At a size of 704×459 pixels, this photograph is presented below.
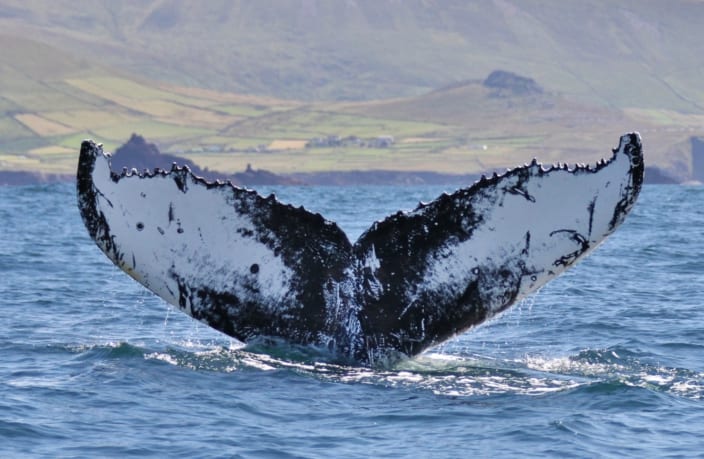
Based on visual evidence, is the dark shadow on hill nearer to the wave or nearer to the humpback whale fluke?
the wave

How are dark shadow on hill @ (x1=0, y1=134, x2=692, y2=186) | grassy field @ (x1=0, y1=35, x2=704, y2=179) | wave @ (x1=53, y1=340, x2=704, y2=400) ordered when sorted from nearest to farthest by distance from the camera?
1. wave @ (x1=53, y1=340, x2=704, y2=400)
2. dark shadow on hill @ (x1=0, y1=134, x2=692, y2=186)
3. grassy field @ (x1=0, y1=35, x2=704, y2=179)

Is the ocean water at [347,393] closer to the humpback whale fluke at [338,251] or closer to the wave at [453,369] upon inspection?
the wave at [453,369]

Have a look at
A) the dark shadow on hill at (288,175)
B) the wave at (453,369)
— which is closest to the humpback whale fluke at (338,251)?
the wave at (453,369)

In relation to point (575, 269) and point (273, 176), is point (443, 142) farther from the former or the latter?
point (575, 269)

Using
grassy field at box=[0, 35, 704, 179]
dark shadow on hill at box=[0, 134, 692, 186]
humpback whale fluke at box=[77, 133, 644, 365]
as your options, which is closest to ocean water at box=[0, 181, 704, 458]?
humpback whale fluke at box=[77, 133, 644, 365]

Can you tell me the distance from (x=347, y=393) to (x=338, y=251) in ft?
2.74

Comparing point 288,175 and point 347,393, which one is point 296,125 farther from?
point 347,393

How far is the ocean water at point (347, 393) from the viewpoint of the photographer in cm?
662

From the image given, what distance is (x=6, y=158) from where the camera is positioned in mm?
127688

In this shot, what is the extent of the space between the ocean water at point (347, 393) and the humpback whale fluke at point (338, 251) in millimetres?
413

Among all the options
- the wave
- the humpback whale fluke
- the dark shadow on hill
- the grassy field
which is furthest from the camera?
the grassy field

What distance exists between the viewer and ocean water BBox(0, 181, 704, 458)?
6.62 m

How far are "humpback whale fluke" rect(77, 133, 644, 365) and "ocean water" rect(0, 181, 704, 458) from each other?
1.35ft

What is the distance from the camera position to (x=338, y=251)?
23.2 feet
